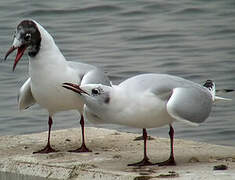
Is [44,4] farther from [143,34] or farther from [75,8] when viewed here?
[143,34]

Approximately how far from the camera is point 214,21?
14172 millimetres

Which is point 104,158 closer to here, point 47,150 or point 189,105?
point 47,150

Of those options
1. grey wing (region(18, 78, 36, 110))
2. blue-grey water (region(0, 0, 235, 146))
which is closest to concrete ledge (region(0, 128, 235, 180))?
grey wing (region(18, 78, 36, 110))

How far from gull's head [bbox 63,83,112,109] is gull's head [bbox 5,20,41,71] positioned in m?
0.71

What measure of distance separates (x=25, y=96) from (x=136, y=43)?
5999mm

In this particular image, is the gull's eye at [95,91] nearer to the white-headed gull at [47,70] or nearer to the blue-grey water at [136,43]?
the white-headed gull at [47,70]

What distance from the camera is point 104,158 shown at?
22.3ft

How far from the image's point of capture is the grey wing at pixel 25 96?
736 cm

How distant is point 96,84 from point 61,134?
1669 mm

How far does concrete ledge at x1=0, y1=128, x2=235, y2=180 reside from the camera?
20.3ft

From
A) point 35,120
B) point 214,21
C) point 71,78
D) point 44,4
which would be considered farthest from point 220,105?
point 44,4

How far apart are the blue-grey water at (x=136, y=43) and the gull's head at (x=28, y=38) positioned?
3.36 m

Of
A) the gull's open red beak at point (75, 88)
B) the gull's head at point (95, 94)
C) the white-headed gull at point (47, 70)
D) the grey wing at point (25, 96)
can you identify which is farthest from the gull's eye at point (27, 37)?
the gull's head at point (95, 94)

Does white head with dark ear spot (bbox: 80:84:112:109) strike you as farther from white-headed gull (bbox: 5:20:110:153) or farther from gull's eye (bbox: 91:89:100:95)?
white-headed gull (bbox: 5:20:110:153)
